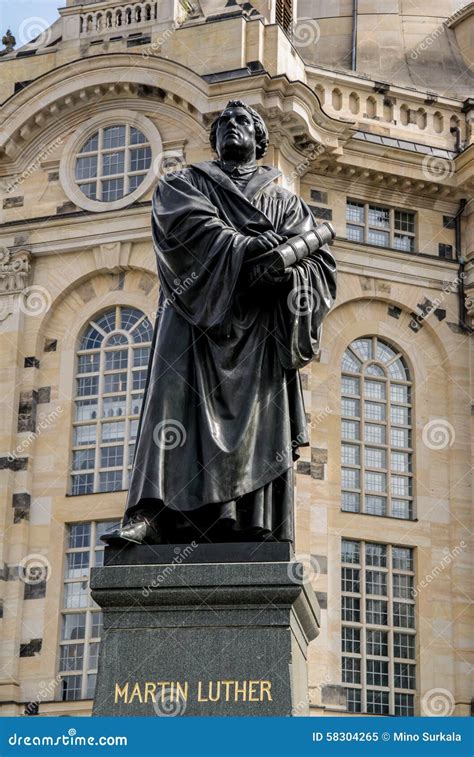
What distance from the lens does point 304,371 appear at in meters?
30.5

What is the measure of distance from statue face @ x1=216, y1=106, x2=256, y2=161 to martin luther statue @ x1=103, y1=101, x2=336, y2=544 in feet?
1.37

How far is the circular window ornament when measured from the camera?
31266 millimetres

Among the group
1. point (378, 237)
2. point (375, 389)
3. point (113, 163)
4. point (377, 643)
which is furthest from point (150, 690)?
point (378, 237)

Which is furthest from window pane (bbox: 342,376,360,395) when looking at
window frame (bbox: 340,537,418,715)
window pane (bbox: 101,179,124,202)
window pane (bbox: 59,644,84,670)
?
window pane (bbox: 59,644,84,670)

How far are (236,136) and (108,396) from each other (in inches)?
856

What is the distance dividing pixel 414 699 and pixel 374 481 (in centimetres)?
451

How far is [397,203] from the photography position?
33375 millimetres

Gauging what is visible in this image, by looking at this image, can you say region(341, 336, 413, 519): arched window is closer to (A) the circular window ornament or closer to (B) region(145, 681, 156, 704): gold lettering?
(A) the circular window ornament

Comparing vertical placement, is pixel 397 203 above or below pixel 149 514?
above

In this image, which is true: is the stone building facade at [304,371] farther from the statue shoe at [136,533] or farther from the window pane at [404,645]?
the statue shoe at [136,533]

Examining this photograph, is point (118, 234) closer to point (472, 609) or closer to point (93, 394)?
point (93, 394)

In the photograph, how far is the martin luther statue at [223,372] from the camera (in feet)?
26.9

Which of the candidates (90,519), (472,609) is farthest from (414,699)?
(90,519)

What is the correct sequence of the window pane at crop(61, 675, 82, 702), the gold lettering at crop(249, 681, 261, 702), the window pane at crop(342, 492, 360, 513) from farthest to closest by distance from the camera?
the window pane at crop(342, 492, 360, 513) < the window pane at crop(61, 675, 82, 702) < the gold lettering at crop(249, 681, 261, 702)
